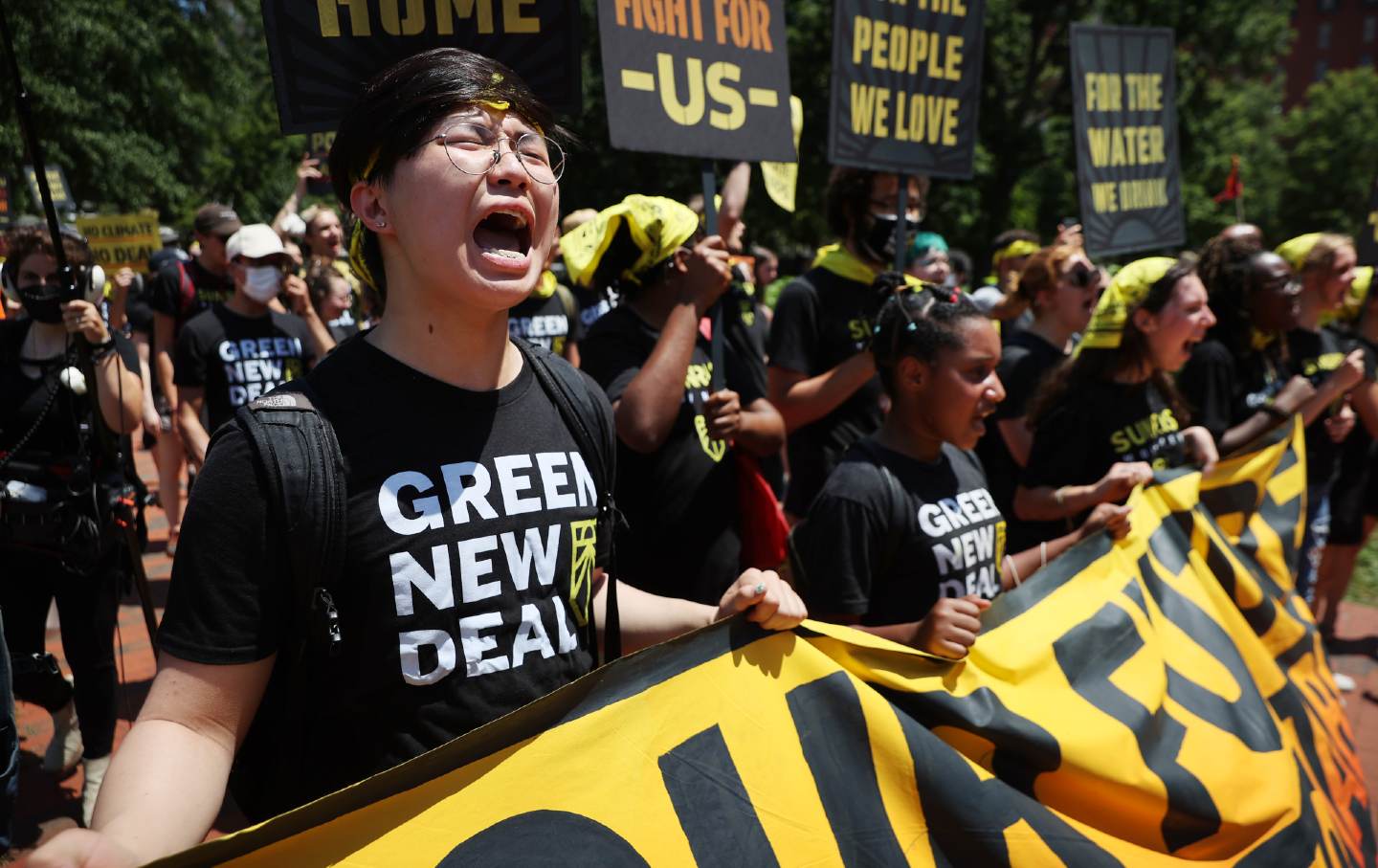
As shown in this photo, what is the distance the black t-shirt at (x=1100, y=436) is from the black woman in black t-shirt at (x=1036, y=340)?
1.64ft

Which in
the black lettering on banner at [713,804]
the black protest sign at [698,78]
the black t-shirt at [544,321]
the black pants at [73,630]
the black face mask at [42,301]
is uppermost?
the black protest sign at [698,78]

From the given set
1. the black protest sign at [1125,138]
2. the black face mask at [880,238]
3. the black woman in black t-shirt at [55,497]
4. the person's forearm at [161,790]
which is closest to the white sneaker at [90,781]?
the black woman in black t-shirt at [55,497]

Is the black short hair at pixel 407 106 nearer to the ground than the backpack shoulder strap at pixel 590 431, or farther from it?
farther from it

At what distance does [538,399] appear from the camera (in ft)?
5.61

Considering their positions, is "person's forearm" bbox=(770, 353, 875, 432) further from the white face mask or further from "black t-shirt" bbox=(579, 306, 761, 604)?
the white face mask

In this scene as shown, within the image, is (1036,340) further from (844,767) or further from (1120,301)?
(844,767)

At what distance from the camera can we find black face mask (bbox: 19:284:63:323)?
3.59 meters

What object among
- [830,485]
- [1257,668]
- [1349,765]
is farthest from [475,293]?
[1349,765]

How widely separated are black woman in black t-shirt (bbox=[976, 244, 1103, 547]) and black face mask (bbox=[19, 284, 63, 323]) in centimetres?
327

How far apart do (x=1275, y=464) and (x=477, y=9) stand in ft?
9.75

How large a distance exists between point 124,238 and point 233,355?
3.82m

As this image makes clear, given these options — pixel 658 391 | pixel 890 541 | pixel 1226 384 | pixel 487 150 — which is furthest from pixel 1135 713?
pixel 1226 384

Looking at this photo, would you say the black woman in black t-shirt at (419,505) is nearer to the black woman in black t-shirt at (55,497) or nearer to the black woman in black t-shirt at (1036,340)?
the black woman in black t-shirt at (55,497)

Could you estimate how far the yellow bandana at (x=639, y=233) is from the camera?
307cm
